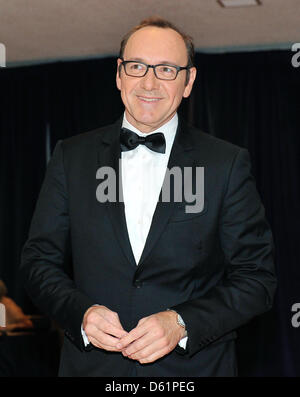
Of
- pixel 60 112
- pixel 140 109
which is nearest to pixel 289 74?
pixel 60 112

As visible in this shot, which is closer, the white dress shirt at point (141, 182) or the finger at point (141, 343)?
the finger at point (141, 343)

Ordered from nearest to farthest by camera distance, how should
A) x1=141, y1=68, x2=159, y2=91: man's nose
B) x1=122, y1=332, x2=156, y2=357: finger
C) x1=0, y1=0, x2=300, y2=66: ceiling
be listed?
x1=122, y1=332, x2=156, y2=357: finger, x1=141, y1=68, x2=159, y2=91: man's nose, x1=0, y1=0, x2=300, y2=66: ceiling

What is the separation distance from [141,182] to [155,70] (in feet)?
1.05

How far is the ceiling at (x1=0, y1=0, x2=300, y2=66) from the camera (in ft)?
20.1

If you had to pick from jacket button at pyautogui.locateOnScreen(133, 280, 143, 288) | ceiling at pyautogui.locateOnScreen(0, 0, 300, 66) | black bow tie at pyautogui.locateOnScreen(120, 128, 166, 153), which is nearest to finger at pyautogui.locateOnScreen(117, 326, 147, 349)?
jacket button at pyautogui.locateOnScreen(133, 280, 143, 288)

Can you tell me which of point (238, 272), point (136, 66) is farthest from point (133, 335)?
point (136, 66)

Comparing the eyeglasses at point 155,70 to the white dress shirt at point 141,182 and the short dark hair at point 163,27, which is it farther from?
the white dress shirt at point 141,182

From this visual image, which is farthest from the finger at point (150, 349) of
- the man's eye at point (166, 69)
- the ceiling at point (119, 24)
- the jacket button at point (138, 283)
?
the ceiling at point (119, 24)

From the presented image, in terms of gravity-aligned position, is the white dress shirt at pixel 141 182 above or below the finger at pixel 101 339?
above

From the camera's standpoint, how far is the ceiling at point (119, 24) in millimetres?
6141

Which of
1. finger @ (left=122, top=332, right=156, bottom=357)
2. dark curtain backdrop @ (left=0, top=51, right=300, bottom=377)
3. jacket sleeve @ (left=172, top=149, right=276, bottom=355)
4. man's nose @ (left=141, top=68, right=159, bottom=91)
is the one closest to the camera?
finger @ (left=122, top=332, right=156, bottom=357)

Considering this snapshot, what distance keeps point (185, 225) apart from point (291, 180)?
566 cm

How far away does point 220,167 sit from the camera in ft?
6.27

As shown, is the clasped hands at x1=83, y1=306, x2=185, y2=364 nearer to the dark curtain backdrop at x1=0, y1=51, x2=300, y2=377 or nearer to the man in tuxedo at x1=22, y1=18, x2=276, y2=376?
the man in tuxedo at x1=22, y1=18, x2=276, y2=376
